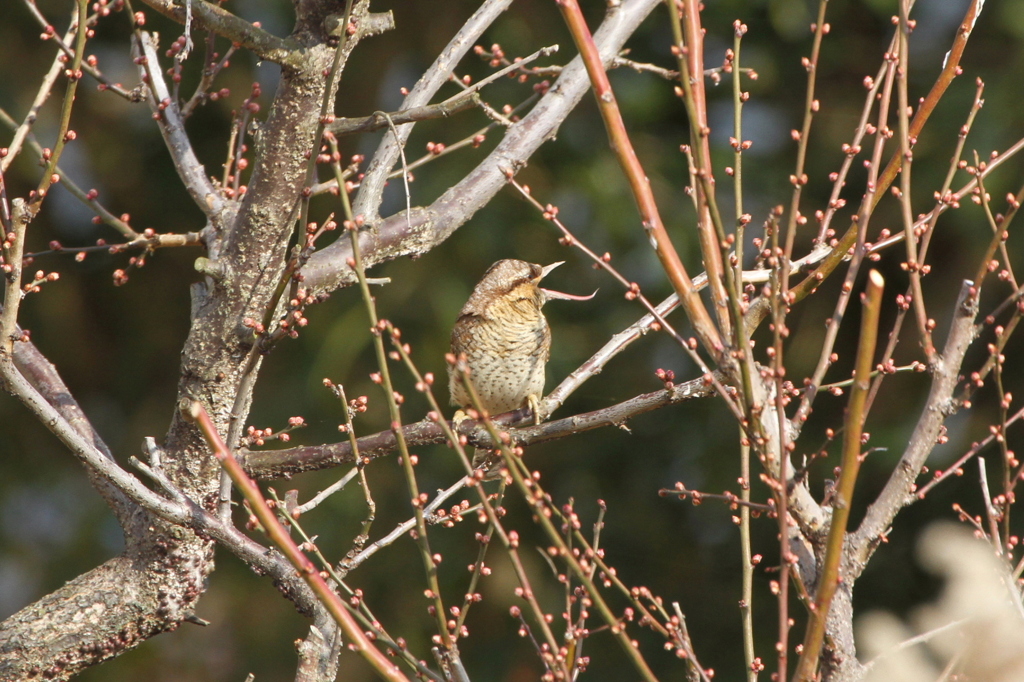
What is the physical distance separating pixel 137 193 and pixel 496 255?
7.37ft

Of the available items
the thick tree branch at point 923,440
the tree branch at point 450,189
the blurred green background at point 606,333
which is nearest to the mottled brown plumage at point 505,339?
the tree branch at point 450,189

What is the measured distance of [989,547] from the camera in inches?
50.4

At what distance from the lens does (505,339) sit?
8.53ft

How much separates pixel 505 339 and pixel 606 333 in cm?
179

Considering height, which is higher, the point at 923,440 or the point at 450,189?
the point at 450,189

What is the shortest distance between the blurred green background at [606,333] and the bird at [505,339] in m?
1.46

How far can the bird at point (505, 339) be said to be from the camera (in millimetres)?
2574

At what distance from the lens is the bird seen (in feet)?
8.45

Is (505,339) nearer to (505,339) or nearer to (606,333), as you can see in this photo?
(505,339)

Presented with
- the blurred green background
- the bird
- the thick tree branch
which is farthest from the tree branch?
the blurred green background

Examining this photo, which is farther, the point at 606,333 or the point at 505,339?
the point at 606,333

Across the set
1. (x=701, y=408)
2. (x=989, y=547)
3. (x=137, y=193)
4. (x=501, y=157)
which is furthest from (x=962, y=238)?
(x=137, y=193)

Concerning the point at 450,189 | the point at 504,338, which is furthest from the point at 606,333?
the point at 450,189

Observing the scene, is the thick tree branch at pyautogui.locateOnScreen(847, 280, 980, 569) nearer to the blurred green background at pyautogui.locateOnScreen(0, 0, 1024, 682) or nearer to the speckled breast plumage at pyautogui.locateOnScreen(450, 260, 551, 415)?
the speckled breast plumage at pyautogui.locateOnScreen(450, 260, 551, 415)
